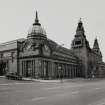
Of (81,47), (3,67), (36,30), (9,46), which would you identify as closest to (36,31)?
(36,30)

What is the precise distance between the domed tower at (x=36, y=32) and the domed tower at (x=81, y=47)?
28187mm

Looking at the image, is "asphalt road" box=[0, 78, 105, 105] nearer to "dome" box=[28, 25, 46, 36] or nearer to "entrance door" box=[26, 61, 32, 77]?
"entrance door" box=[26, 61, 32, 77]

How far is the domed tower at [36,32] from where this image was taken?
6731 cm

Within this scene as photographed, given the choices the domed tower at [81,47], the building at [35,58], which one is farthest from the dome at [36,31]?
the domed tower at [81,47]

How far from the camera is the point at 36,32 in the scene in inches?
2694

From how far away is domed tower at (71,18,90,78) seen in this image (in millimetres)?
92912

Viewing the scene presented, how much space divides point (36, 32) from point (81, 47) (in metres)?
32.6

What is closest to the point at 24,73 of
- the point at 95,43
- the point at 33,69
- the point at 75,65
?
the point at 33,69

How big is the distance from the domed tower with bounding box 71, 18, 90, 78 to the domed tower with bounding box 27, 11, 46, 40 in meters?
28.2

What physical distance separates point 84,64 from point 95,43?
3850cm

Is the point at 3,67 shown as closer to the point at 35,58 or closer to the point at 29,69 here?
the point at 29,69

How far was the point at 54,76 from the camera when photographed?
67.2 m

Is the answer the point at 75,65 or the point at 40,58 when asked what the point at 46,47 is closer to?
the point at 40,58

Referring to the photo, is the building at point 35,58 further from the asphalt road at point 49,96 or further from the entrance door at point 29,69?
the asphalt road at point 49,96
